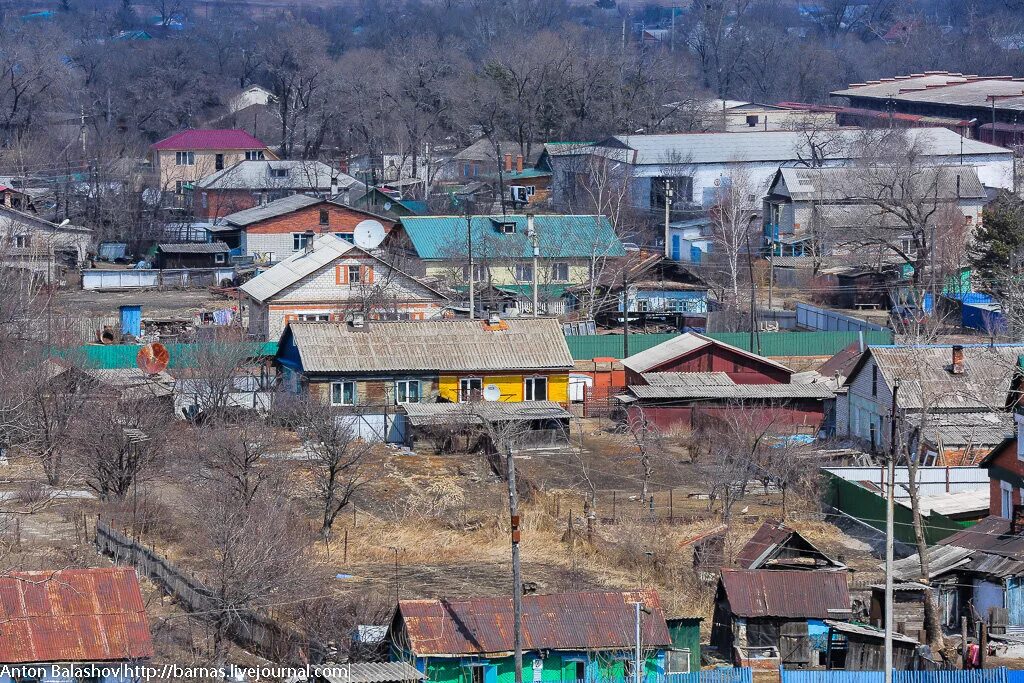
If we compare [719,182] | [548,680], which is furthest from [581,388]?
[719,182]

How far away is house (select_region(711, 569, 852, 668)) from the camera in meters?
17.0

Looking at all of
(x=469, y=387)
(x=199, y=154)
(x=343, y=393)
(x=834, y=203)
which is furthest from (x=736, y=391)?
(x=199, y=154)

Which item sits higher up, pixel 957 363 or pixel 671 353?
pixel 957 363

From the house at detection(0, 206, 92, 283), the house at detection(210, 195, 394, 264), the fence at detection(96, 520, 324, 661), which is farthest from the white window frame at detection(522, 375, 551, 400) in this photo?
the house at detection(0, 206, 92, 283)

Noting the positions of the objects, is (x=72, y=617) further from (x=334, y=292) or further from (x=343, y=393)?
(x=334, y=292)

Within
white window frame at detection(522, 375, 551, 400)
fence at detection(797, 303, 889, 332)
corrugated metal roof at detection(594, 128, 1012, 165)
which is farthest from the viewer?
corrugated metal roof at detection(594, 128, 1012, 165)

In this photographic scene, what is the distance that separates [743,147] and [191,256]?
1998cm

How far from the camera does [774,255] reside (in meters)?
47.3

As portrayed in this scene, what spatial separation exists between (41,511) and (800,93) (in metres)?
85.8

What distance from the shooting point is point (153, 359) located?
3022cm

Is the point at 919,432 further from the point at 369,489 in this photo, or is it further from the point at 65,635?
the point at 65,635

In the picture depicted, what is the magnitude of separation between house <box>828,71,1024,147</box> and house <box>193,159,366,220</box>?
24855 mm

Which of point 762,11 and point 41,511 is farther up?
point 762,11

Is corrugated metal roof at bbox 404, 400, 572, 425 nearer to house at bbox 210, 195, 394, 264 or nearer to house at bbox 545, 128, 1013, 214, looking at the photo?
house at bbox 210, 195, 394, 264
